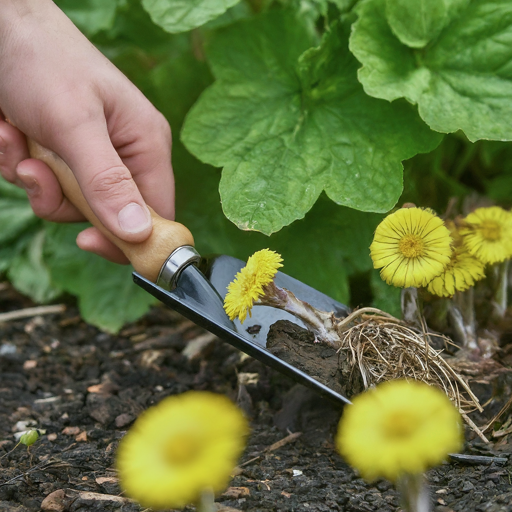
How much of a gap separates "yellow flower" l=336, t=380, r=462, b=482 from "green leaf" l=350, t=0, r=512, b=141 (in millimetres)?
864

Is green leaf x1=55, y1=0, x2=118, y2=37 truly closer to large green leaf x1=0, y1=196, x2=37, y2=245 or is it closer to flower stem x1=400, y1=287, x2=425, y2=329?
large green leaf x1=0, y1=196, x2=37, y2=245

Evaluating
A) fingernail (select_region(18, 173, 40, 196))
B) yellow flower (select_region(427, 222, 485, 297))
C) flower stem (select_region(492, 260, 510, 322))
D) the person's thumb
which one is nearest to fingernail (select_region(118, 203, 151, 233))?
the person's thumb

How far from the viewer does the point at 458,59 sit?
1539 millimetres

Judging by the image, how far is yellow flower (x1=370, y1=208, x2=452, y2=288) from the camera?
121 cm

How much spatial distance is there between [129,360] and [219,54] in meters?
1.04

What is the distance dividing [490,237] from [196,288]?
0.73 meters

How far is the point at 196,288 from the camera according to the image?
1.27 metres

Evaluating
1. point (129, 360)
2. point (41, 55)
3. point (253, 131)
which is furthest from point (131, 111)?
point (129, 360)

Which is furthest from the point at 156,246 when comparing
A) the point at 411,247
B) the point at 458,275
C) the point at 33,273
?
the point at 33,273

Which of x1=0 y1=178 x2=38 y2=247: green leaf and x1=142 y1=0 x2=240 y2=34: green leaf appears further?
x1=0 y1=178 x2=38 y2=247: green leaf

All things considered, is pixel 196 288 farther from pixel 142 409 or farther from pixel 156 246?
pixel 142 409

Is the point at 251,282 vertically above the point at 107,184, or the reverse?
the point at 107,184

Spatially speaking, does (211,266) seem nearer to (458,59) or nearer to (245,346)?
(245,346)

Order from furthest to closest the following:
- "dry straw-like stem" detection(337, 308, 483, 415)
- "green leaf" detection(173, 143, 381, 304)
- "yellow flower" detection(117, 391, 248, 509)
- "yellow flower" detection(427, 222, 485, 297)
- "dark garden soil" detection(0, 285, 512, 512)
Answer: "green leaf" detection(173, 143, 381, 304) < "yellow flower" detection(427, 222, 485, 297) < "dry straw-like stem" detection(337, 308, 483, 415) < "dark garden soil" detection(0, 285, 512, 512) < "yellow flower" detection(117, 391, 248, 509)
